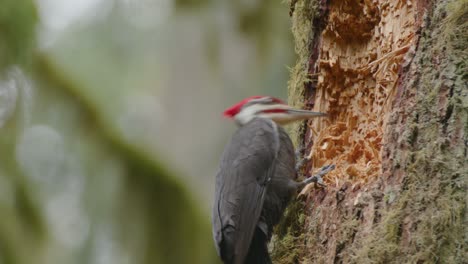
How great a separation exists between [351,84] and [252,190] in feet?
2.60

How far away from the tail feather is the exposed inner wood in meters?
0.46

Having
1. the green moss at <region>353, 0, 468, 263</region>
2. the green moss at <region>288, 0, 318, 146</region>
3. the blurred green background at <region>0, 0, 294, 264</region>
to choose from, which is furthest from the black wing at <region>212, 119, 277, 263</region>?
the blurred green background at <region>0, 0, 294, 264</region>

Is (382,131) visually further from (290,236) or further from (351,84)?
(290,236)

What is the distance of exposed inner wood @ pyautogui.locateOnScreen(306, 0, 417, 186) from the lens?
3.55 meters

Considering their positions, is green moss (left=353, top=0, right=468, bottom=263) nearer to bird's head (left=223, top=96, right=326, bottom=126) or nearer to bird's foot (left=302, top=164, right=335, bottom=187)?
bird's foot (left=302, top=164, right=335, bottom=187)

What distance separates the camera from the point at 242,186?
12.6 ft

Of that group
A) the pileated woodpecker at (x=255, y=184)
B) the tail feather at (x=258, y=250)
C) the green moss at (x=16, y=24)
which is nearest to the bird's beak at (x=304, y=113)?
the pileated woodpecker at (x=255, y=184)

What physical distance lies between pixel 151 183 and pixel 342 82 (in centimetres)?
216

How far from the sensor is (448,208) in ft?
8.87

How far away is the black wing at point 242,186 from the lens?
139 inches

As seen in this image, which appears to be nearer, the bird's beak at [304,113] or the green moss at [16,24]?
the bird's beak at [304,113]

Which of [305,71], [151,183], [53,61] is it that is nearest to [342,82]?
[305,71]

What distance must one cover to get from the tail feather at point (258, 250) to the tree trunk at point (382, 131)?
0.08 meters

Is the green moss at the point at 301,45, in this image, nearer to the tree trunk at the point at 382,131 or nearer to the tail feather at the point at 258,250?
the tree trunk at the point at 382,131
